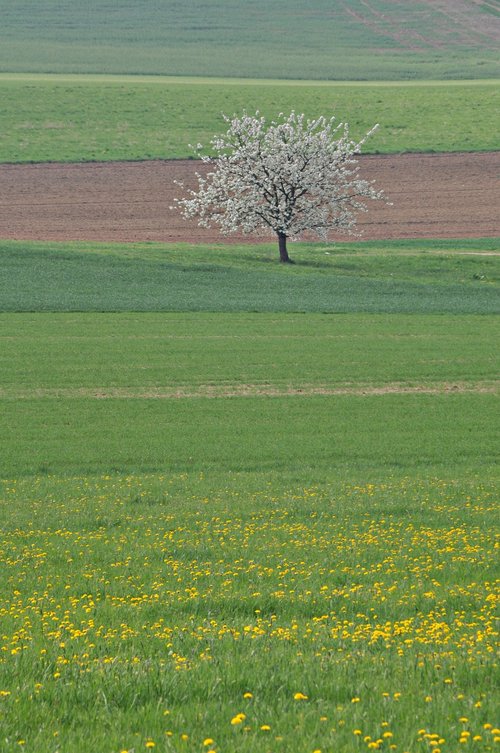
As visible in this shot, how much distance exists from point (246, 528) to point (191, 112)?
3346 inches

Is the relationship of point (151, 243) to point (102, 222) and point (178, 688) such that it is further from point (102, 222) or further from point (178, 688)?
point (178, 688)

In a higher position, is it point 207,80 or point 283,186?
point 207,80

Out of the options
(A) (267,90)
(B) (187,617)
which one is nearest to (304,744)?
(B) (187,617)

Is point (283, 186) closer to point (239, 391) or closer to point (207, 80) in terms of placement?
point (239, 391)

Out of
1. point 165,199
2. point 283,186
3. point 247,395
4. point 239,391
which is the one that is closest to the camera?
point 247,395

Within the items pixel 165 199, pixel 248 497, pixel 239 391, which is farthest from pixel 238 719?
pixel 165 199

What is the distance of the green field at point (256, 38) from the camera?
117m

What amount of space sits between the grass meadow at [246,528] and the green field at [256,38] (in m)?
79.5

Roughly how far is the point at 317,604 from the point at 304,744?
436cm

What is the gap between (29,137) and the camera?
8825 centimetres

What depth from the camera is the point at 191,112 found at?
311 ft

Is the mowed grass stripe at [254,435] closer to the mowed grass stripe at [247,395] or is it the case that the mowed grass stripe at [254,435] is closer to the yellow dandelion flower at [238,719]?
the mowed grass stripe at [247,395]

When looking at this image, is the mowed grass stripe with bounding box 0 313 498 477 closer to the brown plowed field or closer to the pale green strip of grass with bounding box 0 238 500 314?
the pale green strip of grass with bounding box 0 238 500 314

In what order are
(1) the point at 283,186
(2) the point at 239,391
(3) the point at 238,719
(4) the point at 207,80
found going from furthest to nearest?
1. (4) the point at 207,80
2. (1) the point at 283,186
3. (2) the point at 239,391
4. (3) the point at 238,719
